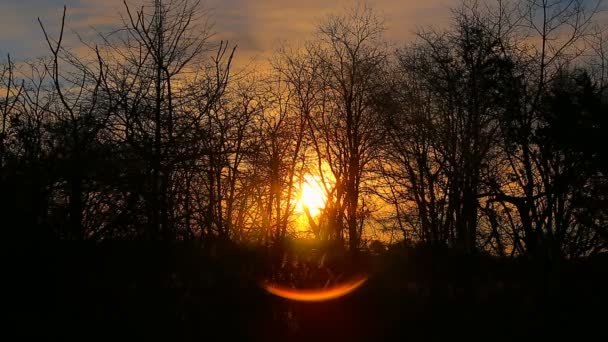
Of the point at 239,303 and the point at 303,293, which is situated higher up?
the point at 303,293

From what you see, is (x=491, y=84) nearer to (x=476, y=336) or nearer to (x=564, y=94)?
(x=564, y=94)

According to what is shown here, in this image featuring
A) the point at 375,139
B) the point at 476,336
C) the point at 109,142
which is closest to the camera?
the point at 109,142

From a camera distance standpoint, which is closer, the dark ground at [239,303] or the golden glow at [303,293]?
the dark ground at [239,303]

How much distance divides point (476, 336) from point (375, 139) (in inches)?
1162

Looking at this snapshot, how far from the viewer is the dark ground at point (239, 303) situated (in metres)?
8.29

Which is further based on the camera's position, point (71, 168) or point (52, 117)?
point (52, 117)

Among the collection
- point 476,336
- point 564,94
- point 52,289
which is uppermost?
point 564,94

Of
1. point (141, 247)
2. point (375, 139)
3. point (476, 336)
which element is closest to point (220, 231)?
point (141, 247)

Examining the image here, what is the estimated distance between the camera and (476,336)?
446 inches

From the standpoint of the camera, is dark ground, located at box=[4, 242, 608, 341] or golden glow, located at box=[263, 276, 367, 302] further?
golden glow, located at box=[263, 276, 367, 302]

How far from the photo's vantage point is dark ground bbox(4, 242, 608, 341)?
27.2ft

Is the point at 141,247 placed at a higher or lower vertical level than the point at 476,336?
higher

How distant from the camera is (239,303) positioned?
10727mm

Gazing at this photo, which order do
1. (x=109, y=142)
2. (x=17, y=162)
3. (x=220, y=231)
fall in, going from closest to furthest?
(x=17, y=162), (x=109, y=142), (x=220, y=231)
